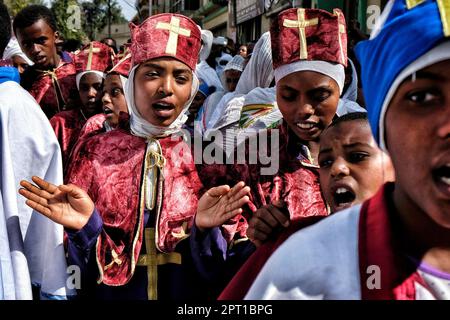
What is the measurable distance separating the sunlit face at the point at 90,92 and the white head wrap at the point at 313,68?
7.35ft

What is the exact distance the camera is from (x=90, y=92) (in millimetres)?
4973

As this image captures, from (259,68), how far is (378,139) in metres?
3.03

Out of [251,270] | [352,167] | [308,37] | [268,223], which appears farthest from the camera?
[308,37]

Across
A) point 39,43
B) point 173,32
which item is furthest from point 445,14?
point 39,43

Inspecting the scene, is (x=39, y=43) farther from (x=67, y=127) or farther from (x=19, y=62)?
(x=67, y=127)

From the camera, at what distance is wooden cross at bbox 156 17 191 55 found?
305 cm

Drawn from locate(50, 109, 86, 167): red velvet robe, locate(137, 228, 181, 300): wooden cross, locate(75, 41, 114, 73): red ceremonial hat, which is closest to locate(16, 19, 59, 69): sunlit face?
locate(75, 41, 114, 73): red ceremonial hat

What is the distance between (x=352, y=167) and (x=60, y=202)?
1131 millimetres

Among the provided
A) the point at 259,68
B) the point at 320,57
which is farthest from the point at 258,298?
the point at 259,68

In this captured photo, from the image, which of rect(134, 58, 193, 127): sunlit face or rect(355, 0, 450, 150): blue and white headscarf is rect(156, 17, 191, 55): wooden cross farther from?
rect(355, 0, 450, 150): blue and white headscarf

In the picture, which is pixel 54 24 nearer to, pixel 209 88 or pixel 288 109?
pixel 209 88

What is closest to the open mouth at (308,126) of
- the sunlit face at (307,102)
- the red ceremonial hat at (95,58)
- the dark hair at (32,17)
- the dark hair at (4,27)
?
the sunlit face at (307,102)
